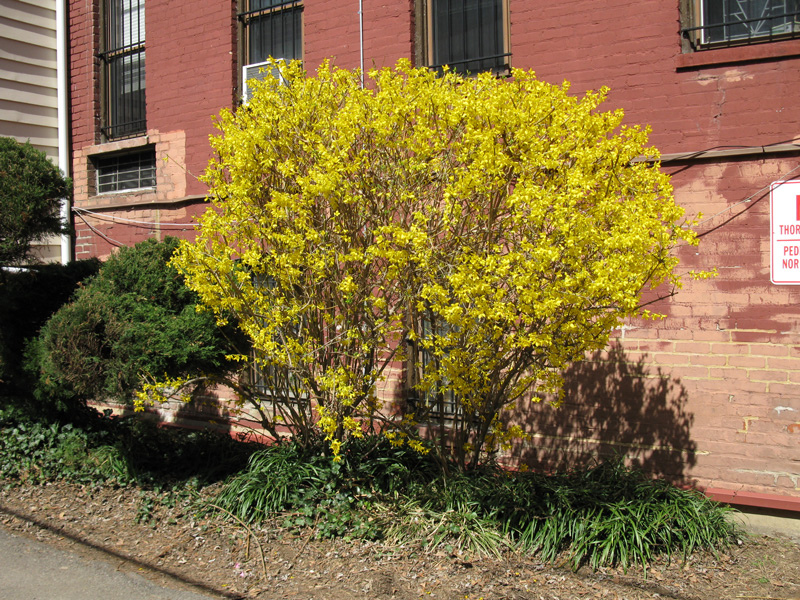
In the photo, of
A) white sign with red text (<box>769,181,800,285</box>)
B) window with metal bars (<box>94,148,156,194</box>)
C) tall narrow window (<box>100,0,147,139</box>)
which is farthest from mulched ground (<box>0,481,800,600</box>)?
tall narrow window (<box>100,0,147,139</box>)

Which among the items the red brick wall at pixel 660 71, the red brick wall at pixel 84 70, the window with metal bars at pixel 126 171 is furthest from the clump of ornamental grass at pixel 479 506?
the red brick wall at pixel 84 70

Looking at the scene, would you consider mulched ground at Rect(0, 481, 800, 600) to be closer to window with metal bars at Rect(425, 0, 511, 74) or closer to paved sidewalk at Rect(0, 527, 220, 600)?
paved sidewalk at Rect(0, 527, 220, 600)

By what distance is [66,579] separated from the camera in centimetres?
461

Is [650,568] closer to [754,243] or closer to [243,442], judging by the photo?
[754,243]

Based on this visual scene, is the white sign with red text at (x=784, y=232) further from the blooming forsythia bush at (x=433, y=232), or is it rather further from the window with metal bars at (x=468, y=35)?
the window with metal bars at (x=468, y=35)

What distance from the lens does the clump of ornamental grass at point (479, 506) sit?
4.84 m

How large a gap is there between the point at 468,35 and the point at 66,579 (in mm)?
5923

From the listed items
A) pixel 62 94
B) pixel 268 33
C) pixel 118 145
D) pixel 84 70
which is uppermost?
pixel 84 70

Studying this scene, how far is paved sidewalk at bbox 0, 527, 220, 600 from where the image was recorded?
14.4 feet

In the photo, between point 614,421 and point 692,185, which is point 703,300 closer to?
point 692,185

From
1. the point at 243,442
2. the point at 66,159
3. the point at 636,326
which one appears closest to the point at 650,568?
the point at 636,326

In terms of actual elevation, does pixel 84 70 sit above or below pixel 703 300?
above

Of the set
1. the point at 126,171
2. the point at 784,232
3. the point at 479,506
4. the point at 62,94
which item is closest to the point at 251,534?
the point at 479,506

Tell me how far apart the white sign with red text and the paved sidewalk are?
4.84m
